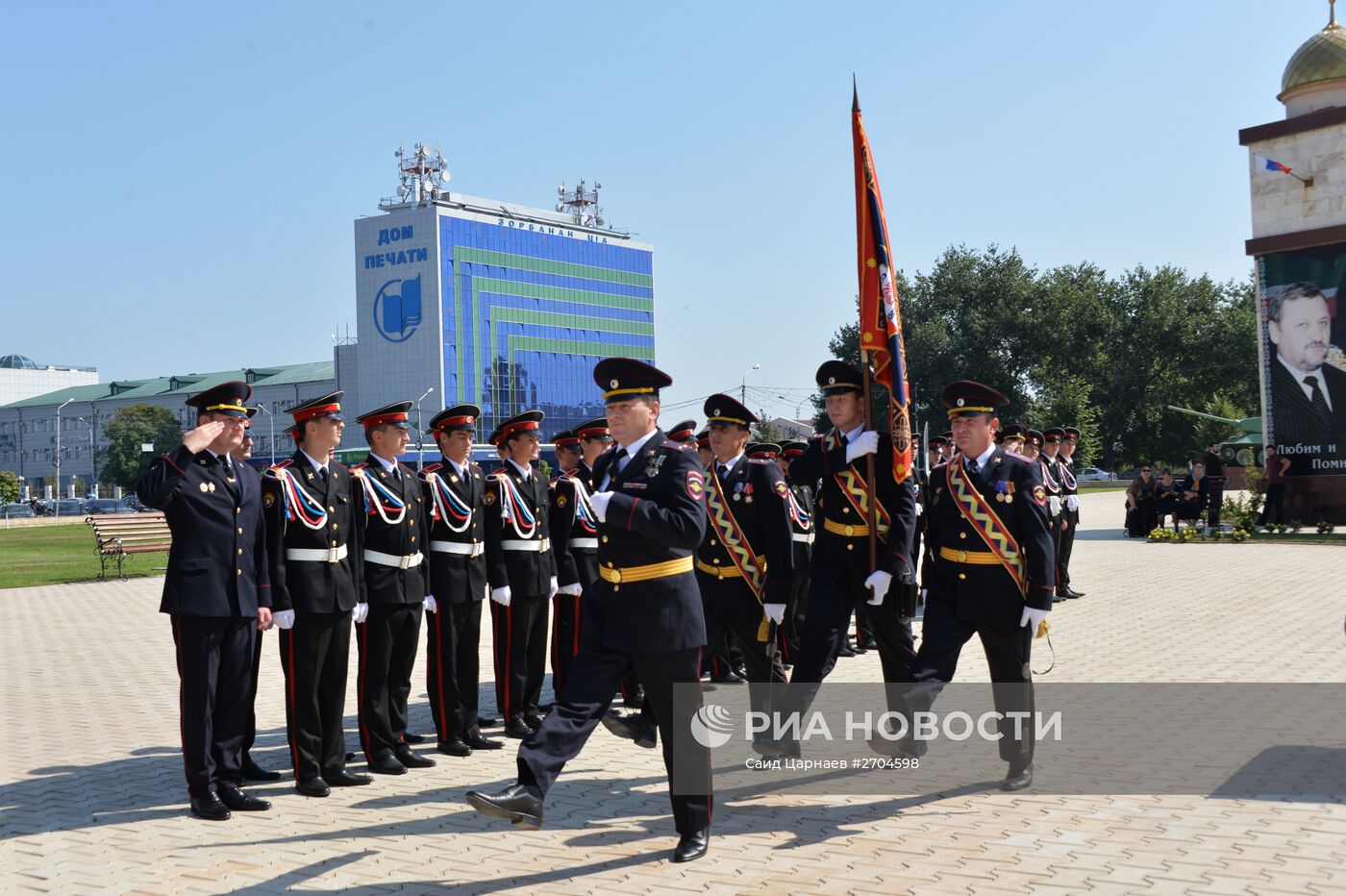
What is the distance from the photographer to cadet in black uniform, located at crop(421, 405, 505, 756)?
23.9ft

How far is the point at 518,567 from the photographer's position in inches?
305

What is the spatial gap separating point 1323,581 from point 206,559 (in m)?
14.1

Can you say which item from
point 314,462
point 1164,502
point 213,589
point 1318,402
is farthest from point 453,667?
point 1318,402

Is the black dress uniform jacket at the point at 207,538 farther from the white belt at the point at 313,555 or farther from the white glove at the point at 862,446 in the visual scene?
the white glove at the point at 862,446

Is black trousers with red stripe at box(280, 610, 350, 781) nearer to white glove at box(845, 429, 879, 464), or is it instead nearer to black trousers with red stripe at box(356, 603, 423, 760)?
black trousers with red stripe at box(356, 603, 423, 760)

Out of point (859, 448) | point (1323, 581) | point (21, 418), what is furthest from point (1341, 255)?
point (21, 418)

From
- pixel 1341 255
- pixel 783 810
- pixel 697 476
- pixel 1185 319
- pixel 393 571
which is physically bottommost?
pixel 783 810

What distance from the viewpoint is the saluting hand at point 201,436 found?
597 centimetres

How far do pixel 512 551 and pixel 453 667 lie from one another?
83 centimetres

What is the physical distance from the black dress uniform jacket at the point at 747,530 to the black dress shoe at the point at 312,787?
2.28 m

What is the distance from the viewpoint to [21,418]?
140500mm

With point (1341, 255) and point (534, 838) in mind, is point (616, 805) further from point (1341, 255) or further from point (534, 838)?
point (1341, 255)

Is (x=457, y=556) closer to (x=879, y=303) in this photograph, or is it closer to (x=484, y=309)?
(x=879, y=303)

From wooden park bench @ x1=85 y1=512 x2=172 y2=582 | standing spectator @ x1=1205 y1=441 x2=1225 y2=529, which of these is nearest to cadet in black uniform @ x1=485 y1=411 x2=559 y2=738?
wooden park bench @ x1=85 y1=512 x2=172 y2=582
